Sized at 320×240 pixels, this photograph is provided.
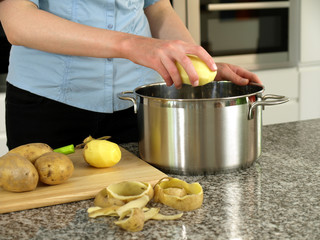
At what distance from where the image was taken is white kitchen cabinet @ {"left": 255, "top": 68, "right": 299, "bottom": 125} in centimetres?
251

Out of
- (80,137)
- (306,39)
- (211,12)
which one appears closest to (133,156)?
(80,137)

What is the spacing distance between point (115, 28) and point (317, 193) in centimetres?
67

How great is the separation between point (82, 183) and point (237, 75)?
1.46 feet

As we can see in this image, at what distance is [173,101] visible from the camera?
0.92 meters

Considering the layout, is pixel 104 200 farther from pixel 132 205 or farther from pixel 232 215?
pixel 232 215

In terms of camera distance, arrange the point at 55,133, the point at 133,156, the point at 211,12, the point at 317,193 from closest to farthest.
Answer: the point at 317,193 < the point at 133,156 < the point at 55,133 < the point at 211,12

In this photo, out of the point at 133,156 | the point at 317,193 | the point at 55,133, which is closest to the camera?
the point at 317,193

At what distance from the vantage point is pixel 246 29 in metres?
2.46

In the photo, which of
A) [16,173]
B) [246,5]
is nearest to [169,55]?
[16,173]

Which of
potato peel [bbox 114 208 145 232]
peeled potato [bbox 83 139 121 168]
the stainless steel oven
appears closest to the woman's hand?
peeled potato [bbox 83 139 121 168]

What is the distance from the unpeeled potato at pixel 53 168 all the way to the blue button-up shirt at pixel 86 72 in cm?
40

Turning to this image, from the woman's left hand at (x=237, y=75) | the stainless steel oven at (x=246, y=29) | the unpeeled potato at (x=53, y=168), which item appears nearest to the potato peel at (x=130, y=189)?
the unpeeled potato at (x=53, y=168)

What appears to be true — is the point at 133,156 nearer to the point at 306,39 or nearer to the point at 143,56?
the point at 143,56

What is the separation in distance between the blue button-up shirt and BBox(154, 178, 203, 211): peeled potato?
0.47 m
